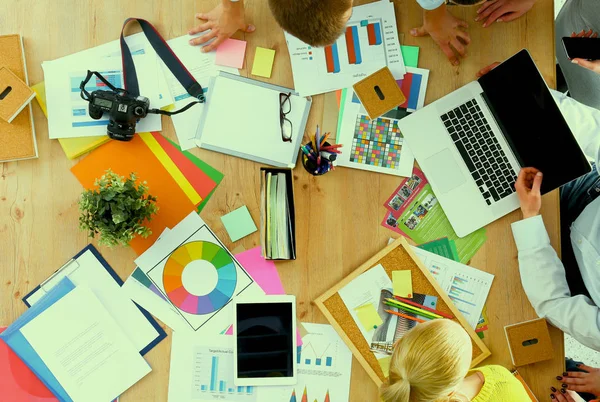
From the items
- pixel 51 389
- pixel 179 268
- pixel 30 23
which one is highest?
pixel 30 23

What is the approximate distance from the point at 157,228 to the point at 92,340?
327mm

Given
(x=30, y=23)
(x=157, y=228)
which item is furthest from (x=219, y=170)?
(x=30, y=23)

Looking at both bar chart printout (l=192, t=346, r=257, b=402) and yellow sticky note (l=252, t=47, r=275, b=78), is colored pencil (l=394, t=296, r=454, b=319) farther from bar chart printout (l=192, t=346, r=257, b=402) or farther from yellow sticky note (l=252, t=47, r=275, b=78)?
yellow sticky note (l=252, t=47, r=275, b=78)

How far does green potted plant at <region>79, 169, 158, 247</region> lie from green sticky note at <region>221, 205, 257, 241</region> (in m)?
0.19

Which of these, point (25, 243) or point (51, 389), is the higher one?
point (25, 243)

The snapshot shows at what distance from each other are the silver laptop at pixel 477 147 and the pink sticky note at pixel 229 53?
0.46m

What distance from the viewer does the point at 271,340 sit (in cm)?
137

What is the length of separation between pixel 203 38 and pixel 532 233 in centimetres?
98

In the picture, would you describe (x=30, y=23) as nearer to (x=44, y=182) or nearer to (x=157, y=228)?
(x=44, y=182)

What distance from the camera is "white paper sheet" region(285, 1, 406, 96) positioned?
1.42 metres

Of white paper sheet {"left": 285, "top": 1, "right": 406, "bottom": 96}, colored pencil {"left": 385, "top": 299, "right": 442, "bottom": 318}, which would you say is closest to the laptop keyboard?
white paper sheet {"left": 285, "top": 1, "right": 406, "bottom": 96}

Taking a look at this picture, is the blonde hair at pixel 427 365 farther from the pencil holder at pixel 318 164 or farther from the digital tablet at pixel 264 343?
the pencil holder at pixel 318 164

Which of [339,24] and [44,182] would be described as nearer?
[339,24]

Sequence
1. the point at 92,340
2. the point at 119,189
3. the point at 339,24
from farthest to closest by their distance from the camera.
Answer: the point at 92,340, the point at 119,189, the point at 339,24
